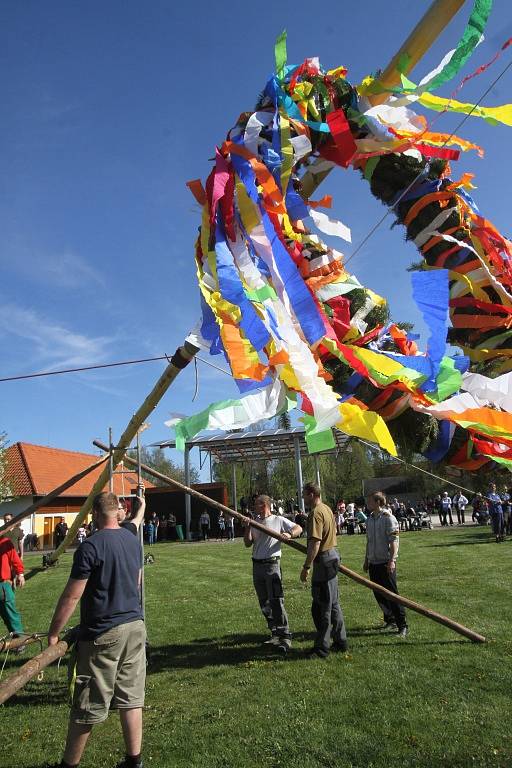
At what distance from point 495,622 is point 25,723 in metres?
4.50

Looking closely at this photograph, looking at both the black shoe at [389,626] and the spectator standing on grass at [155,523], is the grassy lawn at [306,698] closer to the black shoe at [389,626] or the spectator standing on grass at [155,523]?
the black shoe at [389,626]

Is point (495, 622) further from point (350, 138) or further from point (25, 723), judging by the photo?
point (350, 138)

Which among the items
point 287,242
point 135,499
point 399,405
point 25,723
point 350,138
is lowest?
point 25,723

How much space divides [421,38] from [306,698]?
4126mm

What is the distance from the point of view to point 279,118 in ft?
11.1

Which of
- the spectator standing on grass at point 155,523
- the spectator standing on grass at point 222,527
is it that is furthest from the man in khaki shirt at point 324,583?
the spectator standing on grass at point 155,523

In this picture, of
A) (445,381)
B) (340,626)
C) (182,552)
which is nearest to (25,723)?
(340,626)

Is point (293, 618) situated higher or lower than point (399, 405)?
lower

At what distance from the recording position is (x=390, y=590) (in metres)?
5.85

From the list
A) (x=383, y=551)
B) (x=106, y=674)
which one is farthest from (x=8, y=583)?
(x=383, y=551)

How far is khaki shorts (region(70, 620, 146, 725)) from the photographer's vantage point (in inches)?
116

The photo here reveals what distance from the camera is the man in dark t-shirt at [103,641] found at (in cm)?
296

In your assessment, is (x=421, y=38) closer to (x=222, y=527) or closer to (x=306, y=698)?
(x=306, y=698)

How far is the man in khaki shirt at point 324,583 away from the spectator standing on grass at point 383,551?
76 cm
